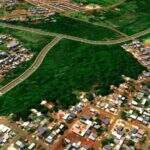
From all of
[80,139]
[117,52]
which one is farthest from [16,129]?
[117,52]

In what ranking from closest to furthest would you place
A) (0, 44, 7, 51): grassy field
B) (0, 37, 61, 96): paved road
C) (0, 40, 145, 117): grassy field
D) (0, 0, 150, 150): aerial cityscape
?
1. (0, 0, 150, 150): aerial cityscape
2. (0, 40, 145, 117): grassy field
3. (0, 37, 61, 96): paved road
4. (0, 44, 7, 51): grassy field

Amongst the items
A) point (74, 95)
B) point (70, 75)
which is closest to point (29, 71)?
point (70, 75)

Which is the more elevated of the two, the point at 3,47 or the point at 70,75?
the point at 3,47

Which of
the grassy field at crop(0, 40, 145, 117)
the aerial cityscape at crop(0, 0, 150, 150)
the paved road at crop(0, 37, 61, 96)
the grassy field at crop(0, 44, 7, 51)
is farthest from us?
the grassy field at crop(0, 44, 7, 51)

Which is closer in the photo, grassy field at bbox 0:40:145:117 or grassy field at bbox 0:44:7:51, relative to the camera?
grassy field at bbox 0:40:145:117

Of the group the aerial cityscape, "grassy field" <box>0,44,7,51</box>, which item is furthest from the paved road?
"grassy field" <box>0,44,7,51</box>

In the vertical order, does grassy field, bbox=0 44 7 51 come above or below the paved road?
above

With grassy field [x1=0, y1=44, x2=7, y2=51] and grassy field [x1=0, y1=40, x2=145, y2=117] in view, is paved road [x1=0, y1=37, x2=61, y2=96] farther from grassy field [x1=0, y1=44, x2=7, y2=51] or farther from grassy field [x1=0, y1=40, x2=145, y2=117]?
grassy field [x1=0, y1=44, x2=7, y2=51]

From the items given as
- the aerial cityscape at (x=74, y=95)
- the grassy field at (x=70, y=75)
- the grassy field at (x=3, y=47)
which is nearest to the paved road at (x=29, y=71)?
the aerial cityscape at (x=74, y=95)

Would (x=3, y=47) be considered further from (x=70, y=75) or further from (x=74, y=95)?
(x=74, y=95)

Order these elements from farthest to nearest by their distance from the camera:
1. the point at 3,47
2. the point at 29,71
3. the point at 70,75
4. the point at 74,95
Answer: the point at 3,47, the point at 29,71, the point at 70,75, the point at 74,95
